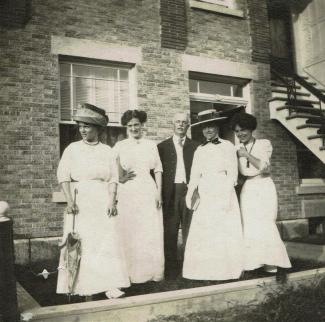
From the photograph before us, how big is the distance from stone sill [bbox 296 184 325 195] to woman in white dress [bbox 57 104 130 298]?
20.6 feet

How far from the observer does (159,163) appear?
17.3ft

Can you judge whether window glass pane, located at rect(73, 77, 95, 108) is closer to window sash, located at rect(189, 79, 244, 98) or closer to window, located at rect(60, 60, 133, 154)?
window, located at rect(60, 60, 133, 154)

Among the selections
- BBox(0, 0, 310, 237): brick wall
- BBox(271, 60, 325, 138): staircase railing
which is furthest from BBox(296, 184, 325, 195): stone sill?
BBox(271, 60, 325, 138): staircase railing

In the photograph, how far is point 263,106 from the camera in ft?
30.6

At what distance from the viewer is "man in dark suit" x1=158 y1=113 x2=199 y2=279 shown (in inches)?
223

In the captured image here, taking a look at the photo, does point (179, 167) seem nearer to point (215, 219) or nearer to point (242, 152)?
point (242, 152)

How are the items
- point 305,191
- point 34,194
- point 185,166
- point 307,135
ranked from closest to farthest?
point 185,166, point 34,194, point 307,135, point 305,191

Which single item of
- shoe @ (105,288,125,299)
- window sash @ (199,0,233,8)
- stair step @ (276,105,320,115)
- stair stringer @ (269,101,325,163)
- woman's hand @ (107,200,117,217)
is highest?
window sash @ (199,0,233,8)

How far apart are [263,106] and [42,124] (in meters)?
4.91

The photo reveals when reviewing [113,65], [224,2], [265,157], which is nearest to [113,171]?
[265,157]

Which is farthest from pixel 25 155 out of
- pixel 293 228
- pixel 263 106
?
pixel 293 228

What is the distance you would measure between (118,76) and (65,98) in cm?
116

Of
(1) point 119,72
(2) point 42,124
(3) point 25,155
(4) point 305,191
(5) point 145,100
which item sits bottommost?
(4) point 305,191

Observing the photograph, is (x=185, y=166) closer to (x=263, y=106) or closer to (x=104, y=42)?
(x=104, y=42)
